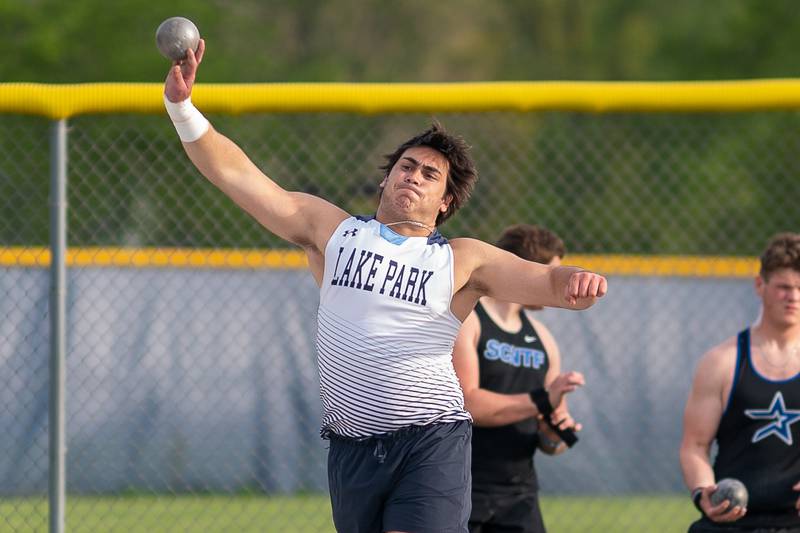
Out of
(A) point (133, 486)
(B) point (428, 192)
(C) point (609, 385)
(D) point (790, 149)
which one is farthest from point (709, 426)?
(D) point (790, 149)

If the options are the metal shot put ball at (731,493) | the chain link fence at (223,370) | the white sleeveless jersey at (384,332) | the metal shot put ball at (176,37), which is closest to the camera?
the metal shot put ball at (176,37)

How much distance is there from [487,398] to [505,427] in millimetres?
330

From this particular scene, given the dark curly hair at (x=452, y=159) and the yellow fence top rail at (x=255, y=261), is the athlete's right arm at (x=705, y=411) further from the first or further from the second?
the yellow fence top rail at (x=255, y=261)

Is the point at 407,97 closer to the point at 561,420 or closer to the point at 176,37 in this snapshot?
the point at 561,420

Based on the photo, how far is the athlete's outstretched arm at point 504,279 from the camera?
4180 millimetres

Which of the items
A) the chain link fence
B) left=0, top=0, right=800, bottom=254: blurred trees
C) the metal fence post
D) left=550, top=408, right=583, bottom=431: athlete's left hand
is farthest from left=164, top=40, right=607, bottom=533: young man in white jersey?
the chain link fence

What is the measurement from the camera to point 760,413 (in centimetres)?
516

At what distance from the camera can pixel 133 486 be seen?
25.2 feet

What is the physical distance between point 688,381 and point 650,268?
0.92 meters

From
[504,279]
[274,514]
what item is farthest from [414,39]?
[504,279]

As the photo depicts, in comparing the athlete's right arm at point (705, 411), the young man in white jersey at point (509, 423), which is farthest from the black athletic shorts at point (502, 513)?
the athlete's right arm at point (705, 411)

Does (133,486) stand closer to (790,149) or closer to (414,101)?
(414,101)

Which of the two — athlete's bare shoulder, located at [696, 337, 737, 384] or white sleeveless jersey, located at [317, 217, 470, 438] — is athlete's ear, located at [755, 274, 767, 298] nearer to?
athlete's bare shoulder, located at [696, 337, 737, 384]

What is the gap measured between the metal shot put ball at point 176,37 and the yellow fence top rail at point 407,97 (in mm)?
1472
